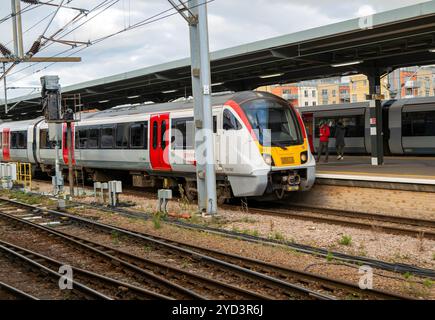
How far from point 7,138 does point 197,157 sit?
18843 millimetres

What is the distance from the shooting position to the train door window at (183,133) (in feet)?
45.5

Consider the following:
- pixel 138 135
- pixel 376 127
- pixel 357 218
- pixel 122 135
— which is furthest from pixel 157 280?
pixel 376 127

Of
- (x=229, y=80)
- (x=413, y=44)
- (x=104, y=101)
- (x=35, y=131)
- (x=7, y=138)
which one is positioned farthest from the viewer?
(x=104, y=101)

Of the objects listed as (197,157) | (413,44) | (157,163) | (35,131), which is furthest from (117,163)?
(413,44)

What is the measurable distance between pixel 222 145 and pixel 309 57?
5.71 m

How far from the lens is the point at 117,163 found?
17375mm

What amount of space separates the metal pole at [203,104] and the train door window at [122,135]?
4.80 metres

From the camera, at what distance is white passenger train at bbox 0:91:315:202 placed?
12.4m

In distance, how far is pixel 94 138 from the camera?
18.8 meters

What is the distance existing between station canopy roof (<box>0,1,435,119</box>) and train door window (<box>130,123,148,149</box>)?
3.27 metres

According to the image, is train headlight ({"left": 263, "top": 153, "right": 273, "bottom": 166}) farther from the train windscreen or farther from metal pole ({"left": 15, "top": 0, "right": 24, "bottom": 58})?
metal pole ({"left": 15, "top": 0, "right": 24, "bottom": 58})

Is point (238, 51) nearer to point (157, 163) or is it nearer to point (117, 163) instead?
point (157, 163)
